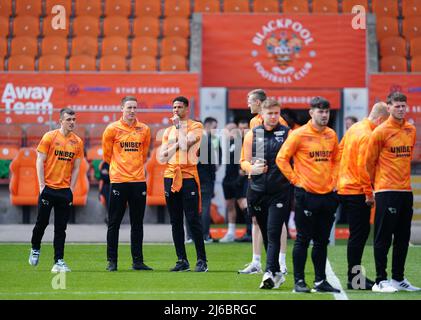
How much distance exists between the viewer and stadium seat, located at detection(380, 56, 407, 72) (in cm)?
2086

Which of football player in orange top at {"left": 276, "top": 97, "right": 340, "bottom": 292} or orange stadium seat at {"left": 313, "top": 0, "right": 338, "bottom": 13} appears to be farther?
orange stadium seat at {"left": 313, "top": 0, "right": 338, "bottom": 13}

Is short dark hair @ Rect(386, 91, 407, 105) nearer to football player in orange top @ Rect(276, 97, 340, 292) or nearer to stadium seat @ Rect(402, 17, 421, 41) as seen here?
football player in orange top @ Rect(276, 97, 340, 292)

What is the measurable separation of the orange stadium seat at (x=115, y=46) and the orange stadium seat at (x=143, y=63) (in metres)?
0.47

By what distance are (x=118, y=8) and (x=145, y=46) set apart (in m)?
1.97

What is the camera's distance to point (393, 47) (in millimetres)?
21281

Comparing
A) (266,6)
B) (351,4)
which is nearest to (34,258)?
(266,6)

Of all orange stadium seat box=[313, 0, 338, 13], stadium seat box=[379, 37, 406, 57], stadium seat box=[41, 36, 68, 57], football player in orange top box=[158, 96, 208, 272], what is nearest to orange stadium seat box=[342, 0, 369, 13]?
orange stadium seat box=[313, 0, 338, 13]

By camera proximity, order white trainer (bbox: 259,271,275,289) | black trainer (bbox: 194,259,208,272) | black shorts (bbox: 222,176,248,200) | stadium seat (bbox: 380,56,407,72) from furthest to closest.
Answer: stadium seat (bbox: 380,56,407,72), black shorts (bbox: 222,176,248,200), black trainer (bbox: 194,259,208,272), white trainer (bbox: 259,271,275,289)

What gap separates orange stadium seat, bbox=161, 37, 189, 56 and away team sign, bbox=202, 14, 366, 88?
73 centimetres

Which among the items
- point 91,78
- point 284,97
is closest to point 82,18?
point 91,78

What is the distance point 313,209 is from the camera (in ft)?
30.8

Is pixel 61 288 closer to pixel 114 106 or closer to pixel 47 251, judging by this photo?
pixel 47 251

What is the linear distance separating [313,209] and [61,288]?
266cm

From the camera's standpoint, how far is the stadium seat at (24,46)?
21172mm
